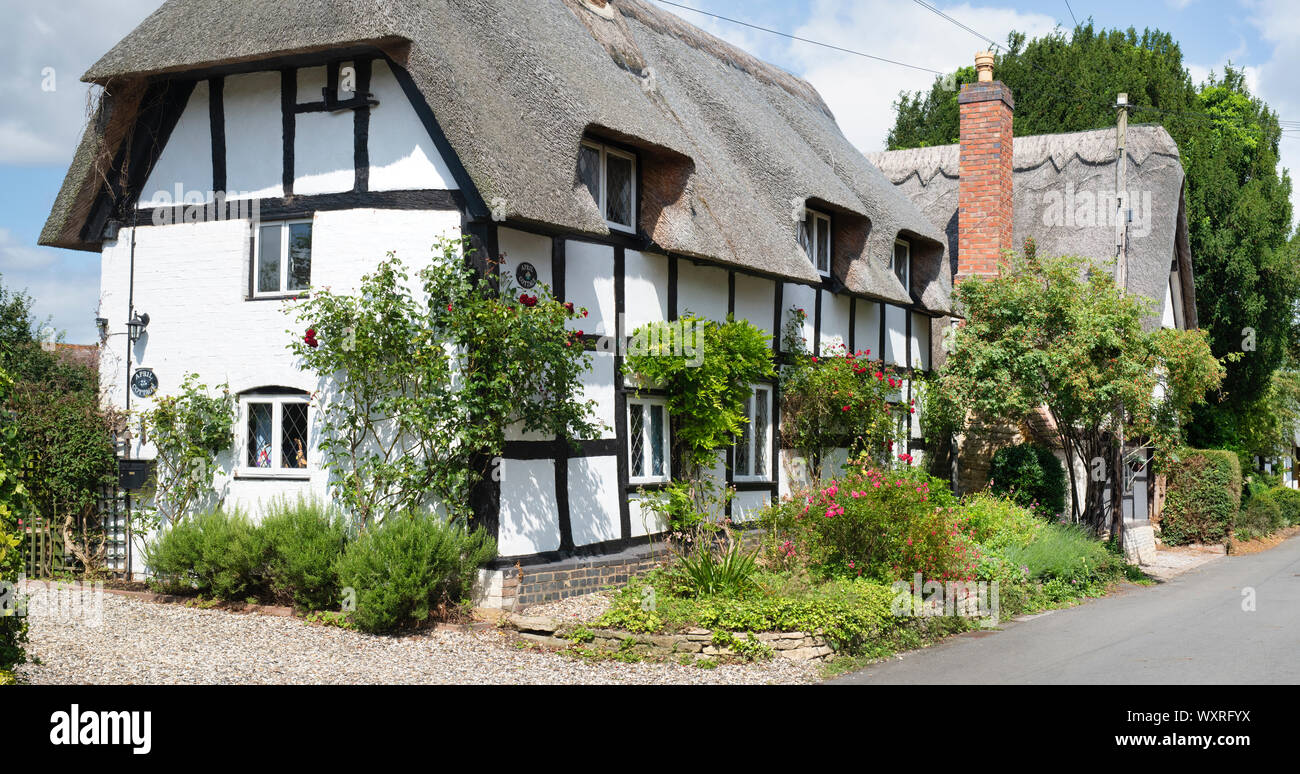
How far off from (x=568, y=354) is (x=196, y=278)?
4.19 meters

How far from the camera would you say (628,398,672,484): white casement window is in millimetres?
12445

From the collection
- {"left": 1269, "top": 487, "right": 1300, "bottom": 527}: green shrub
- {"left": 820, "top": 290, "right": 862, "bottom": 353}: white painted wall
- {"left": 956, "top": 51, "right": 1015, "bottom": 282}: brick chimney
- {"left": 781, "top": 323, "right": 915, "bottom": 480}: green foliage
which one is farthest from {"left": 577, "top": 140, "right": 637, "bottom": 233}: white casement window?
{"left": 1269, "top": 487, "right": 1300, "bottom": 527}: green shrub

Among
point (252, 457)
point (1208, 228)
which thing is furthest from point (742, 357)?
point (1208, 228)

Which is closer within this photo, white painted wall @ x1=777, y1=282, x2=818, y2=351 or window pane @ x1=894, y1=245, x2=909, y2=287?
white painted wall @ x1=777, y1=282, x2=818, y2=351

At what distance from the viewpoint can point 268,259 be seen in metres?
11.4

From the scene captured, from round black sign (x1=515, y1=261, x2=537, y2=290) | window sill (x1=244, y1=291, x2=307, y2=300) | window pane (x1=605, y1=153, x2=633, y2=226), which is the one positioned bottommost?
window sill (x1=244, y1=291, x2=307, y2=300)

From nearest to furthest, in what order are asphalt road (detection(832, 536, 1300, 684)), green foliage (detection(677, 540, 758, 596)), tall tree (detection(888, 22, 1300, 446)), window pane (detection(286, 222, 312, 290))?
asphalt road (detection(832, 536, 1300, 684)) < green foliage (detection(677, 540, 758, 596)) < window pane (detection(286, 222, 312, 290)) < tall tree (detection(888, 22, 1300, 446))

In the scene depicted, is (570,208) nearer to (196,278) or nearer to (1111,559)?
(196,278)

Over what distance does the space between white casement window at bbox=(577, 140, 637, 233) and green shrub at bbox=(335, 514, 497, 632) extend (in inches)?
162

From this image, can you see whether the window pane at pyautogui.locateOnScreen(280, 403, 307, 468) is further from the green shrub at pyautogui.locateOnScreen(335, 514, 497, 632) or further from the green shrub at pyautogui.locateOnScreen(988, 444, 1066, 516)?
the green shrub at pyautogui.locateOnScreen(988, 444, 1066, 516)

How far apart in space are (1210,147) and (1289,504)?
9578mm

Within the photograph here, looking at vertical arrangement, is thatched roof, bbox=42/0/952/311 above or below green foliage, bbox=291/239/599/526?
above

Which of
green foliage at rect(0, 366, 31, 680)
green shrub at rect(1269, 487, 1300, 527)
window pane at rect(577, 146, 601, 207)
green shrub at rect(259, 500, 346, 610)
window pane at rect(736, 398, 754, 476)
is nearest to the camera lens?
green foliage at rect(0, 366, 31, 680)

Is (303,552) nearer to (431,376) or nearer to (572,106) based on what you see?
(431,376)
